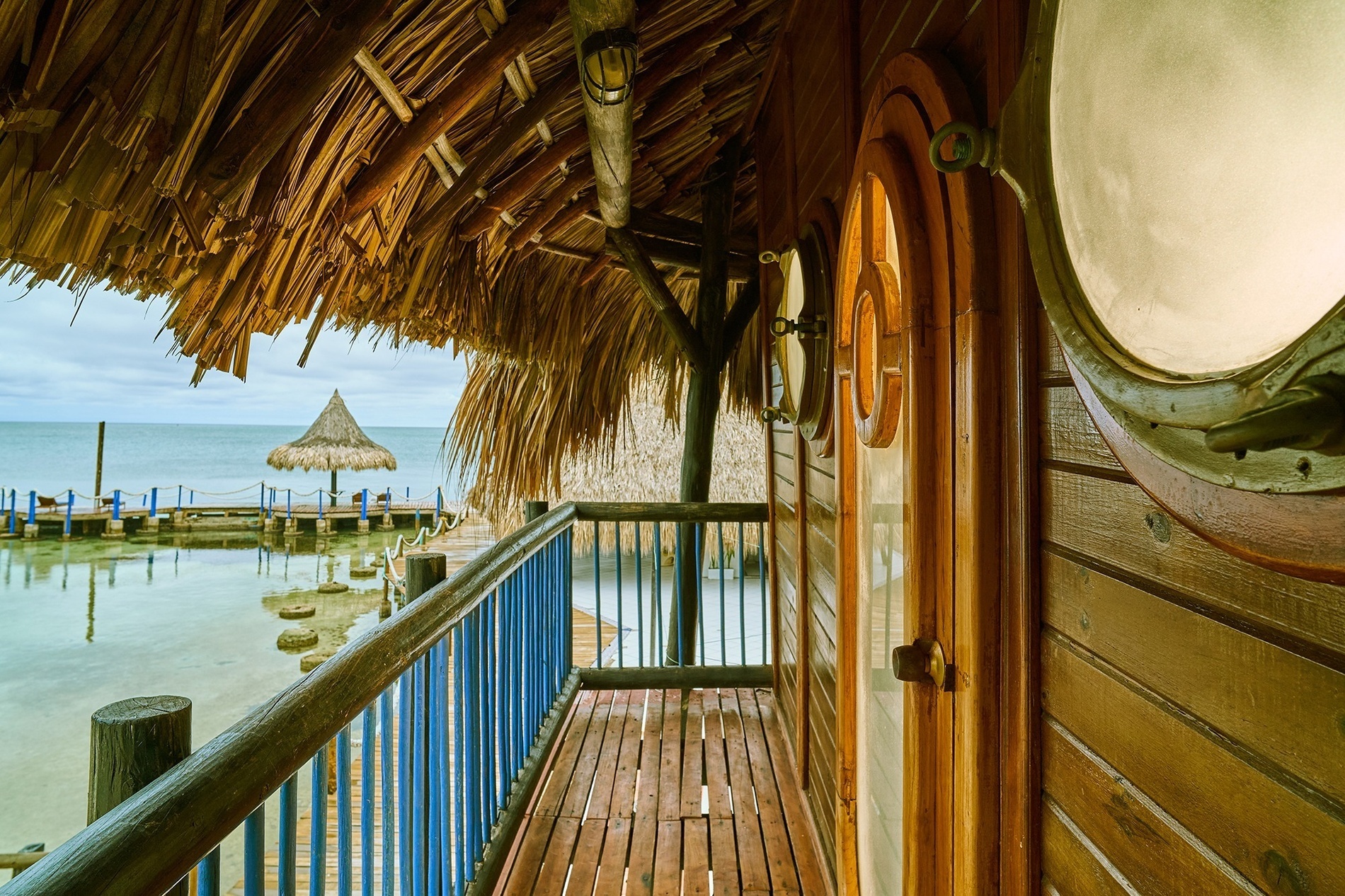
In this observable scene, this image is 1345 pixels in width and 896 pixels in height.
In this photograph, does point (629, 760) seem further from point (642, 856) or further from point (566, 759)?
point (642, 856)

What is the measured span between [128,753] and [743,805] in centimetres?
216

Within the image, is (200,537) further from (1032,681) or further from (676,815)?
(1032,681)

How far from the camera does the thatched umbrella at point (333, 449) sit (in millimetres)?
20000

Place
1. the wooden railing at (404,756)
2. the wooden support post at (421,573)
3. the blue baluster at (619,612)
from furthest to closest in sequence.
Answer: the blue baluster at (619,612), the wooden support post at (421,573), the wooden railing at (404,756)

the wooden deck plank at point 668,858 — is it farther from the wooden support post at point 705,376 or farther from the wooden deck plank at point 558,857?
the wooden support post at point 705,376

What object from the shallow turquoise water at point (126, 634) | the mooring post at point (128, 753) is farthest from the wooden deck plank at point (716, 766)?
the shallow turquoise water at point (126, 634)

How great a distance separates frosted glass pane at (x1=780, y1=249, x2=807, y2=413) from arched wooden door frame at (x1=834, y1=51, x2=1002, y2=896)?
721mm

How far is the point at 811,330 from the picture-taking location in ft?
5.96

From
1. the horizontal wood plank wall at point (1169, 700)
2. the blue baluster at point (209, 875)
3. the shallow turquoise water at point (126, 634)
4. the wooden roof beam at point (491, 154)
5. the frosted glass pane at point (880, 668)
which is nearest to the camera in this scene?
the horizontal wood plank wall at point (1169, 700)

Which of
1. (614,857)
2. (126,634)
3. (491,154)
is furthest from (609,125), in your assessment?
(126,634)

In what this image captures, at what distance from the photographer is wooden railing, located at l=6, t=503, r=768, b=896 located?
62cm

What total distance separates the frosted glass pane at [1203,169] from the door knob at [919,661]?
62cm

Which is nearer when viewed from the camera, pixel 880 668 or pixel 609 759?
pixel 880 668

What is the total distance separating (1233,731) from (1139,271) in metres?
0.36
